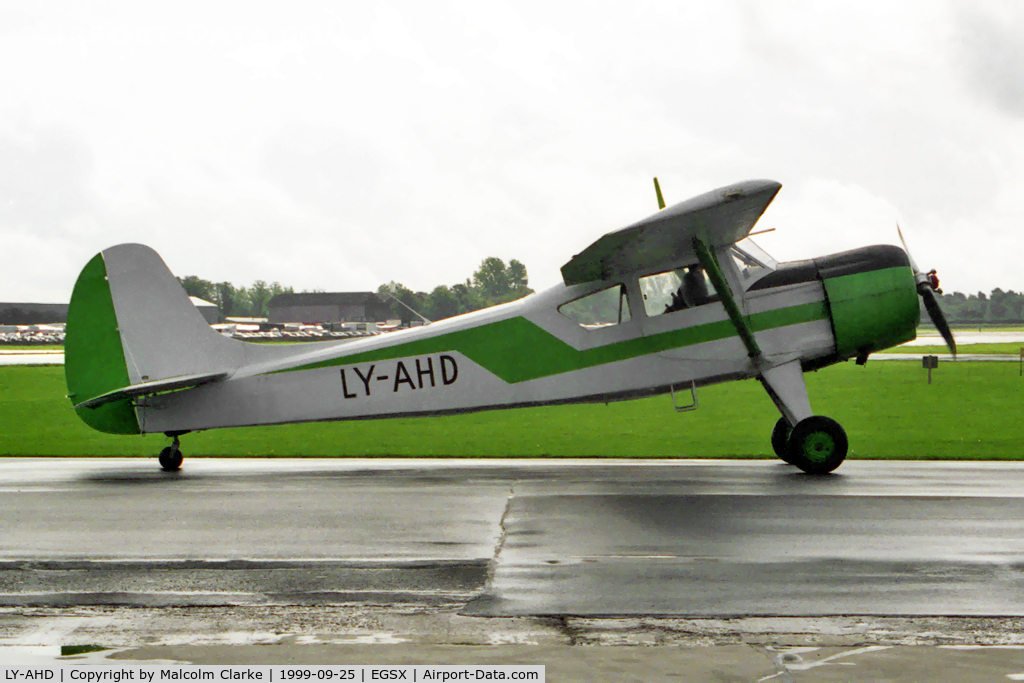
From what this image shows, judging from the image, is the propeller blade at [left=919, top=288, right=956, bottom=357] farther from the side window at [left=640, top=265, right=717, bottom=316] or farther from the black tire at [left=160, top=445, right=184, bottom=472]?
the black tire at [left=160, top=445, right=184, bottom=472]

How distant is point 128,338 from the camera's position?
1195 cm

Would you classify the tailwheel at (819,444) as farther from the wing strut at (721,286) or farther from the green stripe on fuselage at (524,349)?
the green stripe on fuselage at (524,349)

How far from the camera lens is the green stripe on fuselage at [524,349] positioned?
36.6 feet

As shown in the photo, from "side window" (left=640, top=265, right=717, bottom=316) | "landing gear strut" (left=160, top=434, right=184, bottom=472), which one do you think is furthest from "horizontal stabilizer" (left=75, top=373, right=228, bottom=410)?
"side window" (left=640, top=265, right=717, bottom=316)

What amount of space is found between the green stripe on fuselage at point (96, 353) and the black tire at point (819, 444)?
8.25 metres

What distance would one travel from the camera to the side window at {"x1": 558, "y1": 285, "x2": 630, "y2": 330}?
11289 millimetres

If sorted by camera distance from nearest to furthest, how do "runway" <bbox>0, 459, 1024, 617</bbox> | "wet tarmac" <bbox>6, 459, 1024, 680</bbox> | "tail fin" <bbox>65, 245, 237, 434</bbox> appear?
1. "wet tarmac" <bbox>6, 459, 1024, 680</bbox>
2. "runway" <bbox>0, 459, 1024, 617</bbox>
3. "tail fin" <bbox>65, 245, 237, 434</bbox>

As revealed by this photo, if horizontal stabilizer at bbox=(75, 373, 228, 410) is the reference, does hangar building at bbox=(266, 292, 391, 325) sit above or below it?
above

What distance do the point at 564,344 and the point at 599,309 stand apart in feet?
2.03

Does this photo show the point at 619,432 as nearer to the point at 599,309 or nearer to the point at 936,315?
the point at 599,309

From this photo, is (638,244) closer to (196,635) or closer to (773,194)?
(773,194)

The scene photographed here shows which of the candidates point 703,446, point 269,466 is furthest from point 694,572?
point 703,446

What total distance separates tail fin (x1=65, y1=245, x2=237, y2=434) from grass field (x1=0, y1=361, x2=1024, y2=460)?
8.29 ft

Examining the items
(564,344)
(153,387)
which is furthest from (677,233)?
(153,387)
